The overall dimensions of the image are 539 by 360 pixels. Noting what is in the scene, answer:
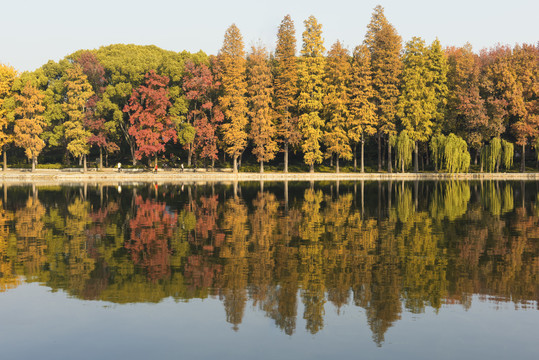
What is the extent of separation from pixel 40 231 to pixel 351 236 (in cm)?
1327

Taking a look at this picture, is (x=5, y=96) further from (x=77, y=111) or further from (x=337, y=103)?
(x=337, y=103)

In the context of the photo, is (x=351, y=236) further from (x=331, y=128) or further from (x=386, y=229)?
(x=331, y=128)

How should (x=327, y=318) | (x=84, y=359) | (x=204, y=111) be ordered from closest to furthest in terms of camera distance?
(x=84, y=359)
(x=327, y=318)
(x=204, y=111)

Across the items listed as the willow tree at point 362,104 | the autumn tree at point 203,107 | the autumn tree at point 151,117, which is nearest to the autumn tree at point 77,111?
the autumn tree at point 151,117

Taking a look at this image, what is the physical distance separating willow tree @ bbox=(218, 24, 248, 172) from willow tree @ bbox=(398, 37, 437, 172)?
21.0m

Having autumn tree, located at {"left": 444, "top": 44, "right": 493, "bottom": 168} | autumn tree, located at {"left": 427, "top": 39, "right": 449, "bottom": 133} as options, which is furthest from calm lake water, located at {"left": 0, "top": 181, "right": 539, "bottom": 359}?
autumn tree, located at {"left": 427, "top": 39, "right": 449, "bottom": 133}

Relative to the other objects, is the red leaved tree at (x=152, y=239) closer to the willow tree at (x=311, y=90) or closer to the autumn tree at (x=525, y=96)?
the willow tree at (x=311, y=90)

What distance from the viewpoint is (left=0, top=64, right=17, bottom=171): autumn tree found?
7125 centimetres

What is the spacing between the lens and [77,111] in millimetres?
69312

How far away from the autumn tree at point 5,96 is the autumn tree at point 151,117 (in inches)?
672

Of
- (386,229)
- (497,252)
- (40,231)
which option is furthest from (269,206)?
(497,252)

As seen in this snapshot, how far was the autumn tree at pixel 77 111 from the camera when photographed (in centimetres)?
6831

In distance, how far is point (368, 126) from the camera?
68.9 meters

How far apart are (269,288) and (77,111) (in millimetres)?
62582
